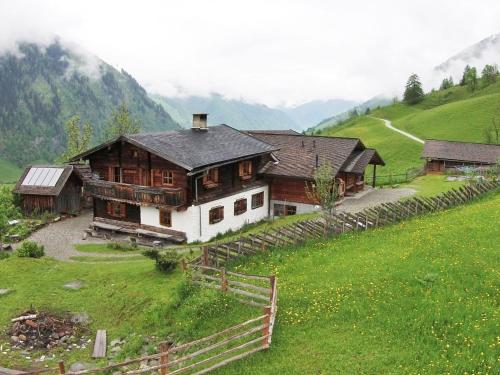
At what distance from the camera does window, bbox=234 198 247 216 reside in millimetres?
39688

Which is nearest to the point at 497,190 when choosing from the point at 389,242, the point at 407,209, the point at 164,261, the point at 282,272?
the point at 407,209

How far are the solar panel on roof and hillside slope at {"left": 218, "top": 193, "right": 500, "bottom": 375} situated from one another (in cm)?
2994

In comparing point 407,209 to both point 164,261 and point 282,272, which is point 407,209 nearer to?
point 282,272

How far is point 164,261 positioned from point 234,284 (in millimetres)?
6441

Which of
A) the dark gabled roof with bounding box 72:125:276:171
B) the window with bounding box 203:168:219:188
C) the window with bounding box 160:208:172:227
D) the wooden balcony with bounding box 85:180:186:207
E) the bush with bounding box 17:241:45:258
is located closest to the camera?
the bush with bounding box 17:241:45:258

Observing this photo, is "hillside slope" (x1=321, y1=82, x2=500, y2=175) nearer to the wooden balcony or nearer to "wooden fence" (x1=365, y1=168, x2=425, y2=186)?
"wooden fence" (x1=365, y1=168, x2=425, y2=186)

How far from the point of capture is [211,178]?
121 feet

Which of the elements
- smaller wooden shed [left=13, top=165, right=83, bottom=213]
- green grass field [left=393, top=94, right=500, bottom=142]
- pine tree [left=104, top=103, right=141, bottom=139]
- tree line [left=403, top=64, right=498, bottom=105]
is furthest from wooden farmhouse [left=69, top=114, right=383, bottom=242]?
tree line [left=403, top=64, right=498, bottom=105]

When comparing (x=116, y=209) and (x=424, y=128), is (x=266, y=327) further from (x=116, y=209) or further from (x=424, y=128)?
(x=424, y=128)

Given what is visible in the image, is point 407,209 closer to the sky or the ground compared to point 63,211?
closer to the sky

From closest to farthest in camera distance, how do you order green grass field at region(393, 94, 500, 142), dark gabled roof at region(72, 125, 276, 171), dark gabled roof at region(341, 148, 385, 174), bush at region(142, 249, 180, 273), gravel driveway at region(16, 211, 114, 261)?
bush at region(142, 249, 180, 273), gravel driveway at region(16, 211, 114, 261), dark gabled roof at region(72, 125, 276, 171), dark gabled roof at region(341, 148, 385, 174), green grass field at region(393, 94, 500, 142)

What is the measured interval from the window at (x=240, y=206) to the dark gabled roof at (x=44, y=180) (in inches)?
672

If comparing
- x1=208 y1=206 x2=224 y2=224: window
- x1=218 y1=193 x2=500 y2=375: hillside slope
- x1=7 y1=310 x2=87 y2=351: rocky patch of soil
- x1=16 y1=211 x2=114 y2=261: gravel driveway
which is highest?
x1=218 y1=193 x2=500 y2=375: hillside slope

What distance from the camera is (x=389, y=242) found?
23016 mm
